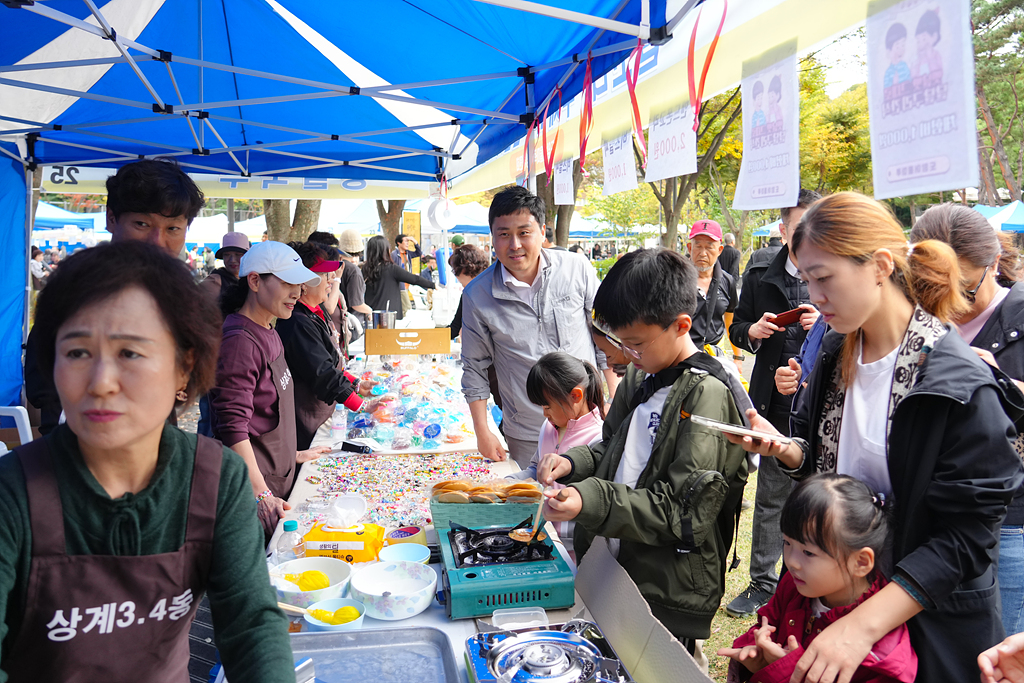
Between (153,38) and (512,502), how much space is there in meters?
4.73

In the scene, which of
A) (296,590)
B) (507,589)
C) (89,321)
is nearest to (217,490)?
(89,321)

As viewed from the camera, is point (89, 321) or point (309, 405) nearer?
point (89, 321)

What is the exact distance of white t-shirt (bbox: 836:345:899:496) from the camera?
4.84ft

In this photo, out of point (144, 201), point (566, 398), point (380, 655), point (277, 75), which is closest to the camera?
point (380, 655)

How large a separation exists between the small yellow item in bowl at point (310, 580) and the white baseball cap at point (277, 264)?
1124mm

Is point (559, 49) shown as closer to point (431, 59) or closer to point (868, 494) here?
point (431, 59)

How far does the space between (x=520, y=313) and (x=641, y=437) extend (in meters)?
1.38

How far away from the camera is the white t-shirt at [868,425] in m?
1.48

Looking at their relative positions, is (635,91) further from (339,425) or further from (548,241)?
(548,241)

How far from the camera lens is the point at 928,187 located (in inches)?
49.4

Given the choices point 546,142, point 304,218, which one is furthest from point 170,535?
point 304,218

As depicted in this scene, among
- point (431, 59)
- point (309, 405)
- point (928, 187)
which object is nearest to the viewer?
point (928, 187)

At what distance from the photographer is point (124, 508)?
3.40 ft

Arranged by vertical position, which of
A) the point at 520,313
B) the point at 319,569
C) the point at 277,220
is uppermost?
the point at 277,220
